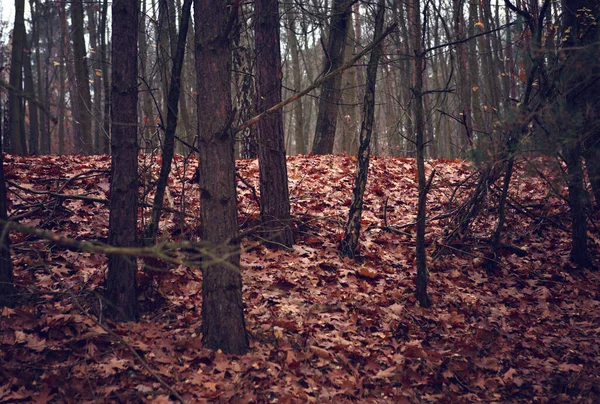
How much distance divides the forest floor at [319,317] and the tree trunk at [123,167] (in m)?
0.21

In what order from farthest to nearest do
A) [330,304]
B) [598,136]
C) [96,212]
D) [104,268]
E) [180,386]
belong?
[598,136] → [96,212] → [330,304] → [104,268] → [180,386]

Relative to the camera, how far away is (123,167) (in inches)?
188

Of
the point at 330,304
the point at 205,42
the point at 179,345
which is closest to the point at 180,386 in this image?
the point at 179,345

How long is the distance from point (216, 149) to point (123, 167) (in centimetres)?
103

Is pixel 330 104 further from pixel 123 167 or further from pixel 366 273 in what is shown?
pixel 123 167

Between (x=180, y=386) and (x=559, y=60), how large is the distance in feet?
18.1

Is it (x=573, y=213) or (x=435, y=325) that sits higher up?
(x=573, y=213)

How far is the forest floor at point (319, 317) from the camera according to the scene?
4191 mm

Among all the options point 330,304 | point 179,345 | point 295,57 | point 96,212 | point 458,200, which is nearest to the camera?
point 179,345

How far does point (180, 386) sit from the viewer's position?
4.14 m

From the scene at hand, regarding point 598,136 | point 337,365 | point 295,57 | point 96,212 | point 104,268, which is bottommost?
point 337,365

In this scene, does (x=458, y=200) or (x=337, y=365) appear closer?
(x=337, y=365)

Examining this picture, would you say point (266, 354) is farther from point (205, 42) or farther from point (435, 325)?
point (205, 42)

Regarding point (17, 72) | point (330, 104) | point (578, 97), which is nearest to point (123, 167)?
point (578, 97)
